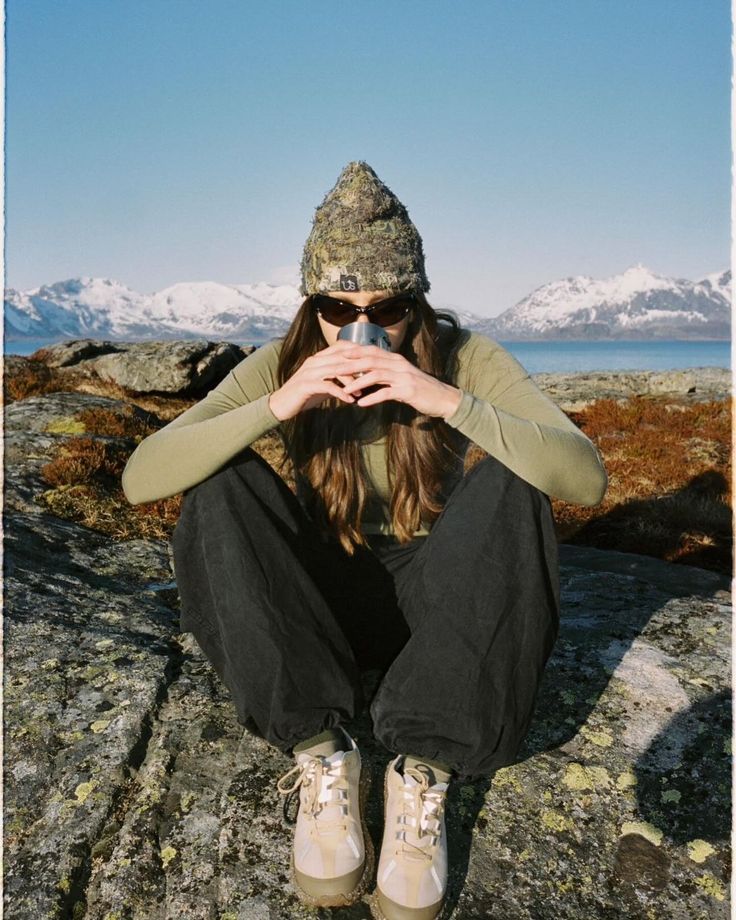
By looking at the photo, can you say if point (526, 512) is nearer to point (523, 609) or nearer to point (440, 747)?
point (523, 609)

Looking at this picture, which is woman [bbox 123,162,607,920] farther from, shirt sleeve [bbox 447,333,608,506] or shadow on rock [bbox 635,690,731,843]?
shadow on rock [bbox 635,690,731,843]

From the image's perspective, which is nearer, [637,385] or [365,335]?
[365,335]

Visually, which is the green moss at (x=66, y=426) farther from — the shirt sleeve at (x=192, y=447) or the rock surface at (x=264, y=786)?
the shirt sleeve at (x=192, y=447)

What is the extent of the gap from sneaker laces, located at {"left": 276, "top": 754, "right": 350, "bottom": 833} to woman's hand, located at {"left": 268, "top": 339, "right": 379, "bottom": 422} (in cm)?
138

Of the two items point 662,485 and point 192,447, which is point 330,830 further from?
point 662,485

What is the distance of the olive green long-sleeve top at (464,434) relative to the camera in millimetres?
2582

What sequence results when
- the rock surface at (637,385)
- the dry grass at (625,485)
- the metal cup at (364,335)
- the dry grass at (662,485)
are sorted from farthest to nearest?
the rock surface at (637,385) < the dry grass at (662,485) < the dry grass at (625,485) < the metal cup at (364,335)

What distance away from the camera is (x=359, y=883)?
2.26 metres

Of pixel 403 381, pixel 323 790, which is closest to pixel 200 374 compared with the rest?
pixel 403 381

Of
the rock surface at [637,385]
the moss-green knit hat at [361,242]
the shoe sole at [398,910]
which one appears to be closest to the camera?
the shoe sole at [398,910]

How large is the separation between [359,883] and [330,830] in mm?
206

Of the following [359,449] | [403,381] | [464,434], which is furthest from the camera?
[359,449]

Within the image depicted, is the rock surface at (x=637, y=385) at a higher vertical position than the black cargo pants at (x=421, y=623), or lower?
higher

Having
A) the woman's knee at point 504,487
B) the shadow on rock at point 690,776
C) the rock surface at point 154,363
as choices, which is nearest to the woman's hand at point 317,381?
the woman's knee at point 504,487
